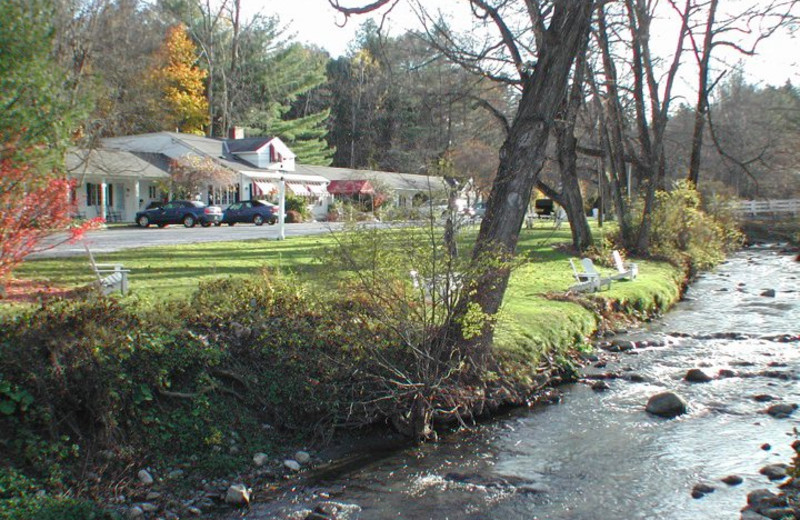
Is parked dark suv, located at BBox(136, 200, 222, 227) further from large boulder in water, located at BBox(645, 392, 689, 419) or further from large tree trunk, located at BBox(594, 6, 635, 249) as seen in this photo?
large boulder in water, located at BBox(645, 392, 689, 419)

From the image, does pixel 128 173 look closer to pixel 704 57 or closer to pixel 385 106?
pixel 385 106

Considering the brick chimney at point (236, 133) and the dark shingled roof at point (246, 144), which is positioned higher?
the brick chimney at point (236, 133)

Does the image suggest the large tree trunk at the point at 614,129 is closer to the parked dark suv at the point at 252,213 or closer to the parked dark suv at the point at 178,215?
the parked dark suv at the point at 252,213

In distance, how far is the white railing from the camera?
42.9m

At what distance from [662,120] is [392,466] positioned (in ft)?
63.3

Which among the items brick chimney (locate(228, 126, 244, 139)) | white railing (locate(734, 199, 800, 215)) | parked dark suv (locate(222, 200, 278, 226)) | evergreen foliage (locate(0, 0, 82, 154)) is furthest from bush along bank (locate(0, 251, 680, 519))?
brick chimney (locate(228, 126, 244, 139))

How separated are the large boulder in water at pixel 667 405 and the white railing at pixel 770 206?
36.4 m

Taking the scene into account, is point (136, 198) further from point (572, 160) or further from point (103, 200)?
point (572, 160)

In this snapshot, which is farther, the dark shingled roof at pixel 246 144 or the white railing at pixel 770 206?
the dark shingled roof at pixel 246 144

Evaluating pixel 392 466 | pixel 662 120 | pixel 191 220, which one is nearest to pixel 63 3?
pixel 191 220

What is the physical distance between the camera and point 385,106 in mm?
58594

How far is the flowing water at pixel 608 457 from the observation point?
677 centimetres

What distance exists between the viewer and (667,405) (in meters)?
9.52

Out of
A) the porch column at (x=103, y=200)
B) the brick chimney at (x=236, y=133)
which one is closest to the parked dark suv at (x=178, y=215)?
the porch column at (x=103, y=200)
